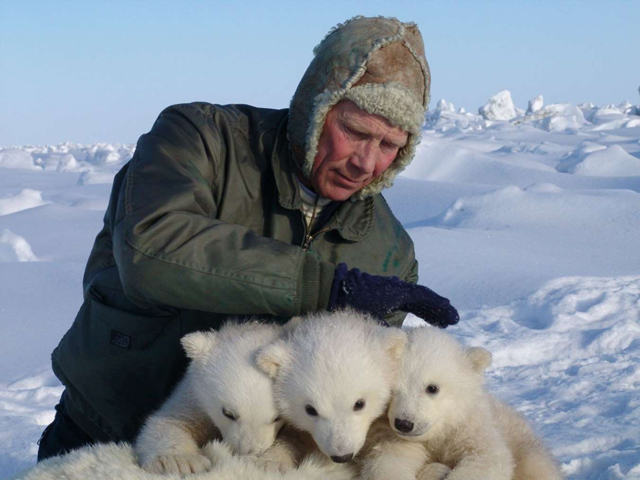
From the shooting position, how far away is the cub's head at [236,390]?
177 cm

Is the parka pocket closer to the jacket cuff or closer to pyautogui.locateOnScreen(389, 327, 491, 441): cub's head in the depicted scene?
the jacket cuff

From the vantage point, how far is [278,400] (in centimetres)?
179

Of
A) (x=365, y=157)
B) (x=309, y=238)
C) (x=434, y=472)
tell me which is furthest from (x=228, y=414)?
(x=365, y=157)

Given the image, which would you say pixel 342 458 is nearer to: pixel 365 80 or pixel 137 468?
pixel 137 468

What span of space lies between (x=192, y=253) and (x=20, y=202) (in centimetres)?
1333

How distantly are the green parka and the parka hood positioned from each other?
14 cm

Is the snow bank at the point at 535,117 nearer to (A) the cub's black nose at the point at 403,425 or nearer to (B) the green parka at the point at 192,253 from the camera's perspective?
(B) the green parka at the point at 192,253

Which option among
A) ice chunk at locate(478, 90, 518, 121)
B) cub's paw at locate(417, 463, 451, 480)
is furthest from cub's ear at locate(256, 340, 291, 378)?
ice chunk at locate(478, 90, 518, 121)

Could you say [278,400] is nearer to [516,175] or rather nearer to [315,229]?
[315,229]

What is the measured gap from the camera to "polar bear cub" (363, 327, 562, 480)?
1.76m

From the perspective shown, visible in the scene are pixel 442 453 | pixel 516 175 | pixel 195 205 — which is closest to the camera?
pixel 442 453

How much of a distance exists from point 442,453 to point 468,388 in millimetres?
191

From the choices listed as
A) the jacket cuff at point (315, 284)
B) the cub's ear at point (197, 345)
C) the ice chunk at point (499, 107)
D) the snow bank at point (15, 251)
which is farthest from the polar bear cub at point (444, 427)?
the ice chunk at point (499, 107)

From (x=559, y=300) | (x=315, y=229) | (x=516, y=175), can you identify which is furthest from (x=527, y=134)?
(x=315, y=229)
